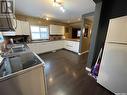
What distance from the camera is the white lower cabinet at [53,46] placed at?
3804 mm

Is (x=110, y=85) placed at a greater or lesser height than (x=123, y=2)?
lesser

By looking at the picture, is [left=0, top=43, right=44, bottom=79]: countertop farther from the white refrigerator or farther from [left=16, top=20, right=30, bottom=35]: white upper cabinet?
[left=16, top=20, right=30, bottom=35]: white upper cabinet

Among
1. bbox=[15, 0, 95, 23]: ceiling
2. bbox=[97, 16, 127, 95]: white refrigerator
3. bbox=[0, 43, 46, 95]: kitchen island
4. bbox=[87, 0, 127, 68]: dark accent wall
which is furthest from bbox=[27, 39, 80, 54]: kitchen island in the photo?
bbox=[0, 43, 46, 95]: kitchen island

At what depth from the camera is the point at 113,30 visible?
1442mm

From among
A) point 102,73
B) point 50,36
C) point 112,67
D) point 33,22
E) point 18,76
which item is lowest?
point 102,73

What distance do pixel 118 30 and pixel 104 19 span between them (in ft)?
2.62

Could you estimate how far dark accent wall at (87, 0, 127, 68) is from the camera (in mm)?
1692

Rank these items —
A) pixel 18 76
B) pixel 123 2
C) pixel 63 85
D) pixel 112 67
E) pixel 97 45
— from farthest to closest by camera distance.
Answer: pixel 97 45 → pixel 63 85 → pixel 123 2 → pixel 112 67 → pixel 18 76

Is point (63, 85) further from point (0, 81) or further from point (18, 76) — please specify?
point (0, 81)

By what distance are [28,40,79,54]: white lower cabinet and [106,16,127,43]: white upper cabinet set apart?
2.85m

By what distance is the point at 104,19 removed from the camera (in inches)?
78.4

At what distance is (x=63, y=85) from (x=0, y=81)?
1.39 meters

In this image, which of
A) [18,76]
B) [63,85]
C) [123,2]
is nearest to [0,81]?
[18,76]

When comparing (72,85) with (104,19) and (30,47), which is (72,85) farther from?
(30,47)
